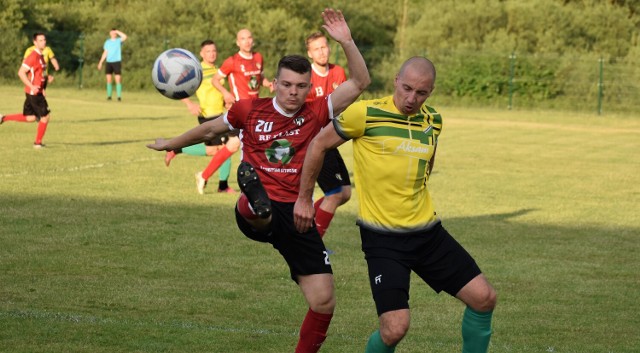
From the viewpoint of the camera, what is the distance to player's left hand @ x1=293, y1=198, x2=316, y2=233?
20.7ft

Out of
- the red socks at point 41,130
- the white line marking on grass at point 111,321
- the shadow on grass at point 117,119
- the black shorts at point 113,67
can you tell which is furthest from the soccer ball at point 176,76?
the black shorts at point 113,67

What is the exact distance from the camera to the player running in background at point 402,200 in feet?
20.3

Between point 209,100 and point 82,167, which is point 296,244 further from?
point 82,167

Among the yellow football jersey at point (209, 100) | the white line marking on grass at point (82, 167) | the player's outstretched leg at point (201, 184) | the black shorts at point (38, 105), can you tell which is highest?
the yellow football jersey at point (209, 100)

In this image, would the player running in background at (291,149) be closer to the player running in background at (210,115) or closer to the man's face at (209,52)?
the player running in background at (210,115)

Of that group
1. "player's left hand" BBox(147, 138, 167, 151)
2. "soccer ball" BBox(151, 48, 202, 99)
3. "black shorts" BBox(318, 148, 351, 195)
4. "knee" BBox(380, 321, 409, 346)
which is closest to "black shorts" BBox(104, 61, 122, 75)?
"black shorts" BBox(318, 148, 351, 195)

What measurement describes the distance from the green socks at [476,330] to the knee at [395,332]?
0.48 metres

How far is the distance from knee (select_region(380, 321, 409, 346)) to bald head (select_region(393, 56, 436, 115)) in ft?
4.04

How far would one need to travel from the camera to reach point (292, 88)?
21.8 ft

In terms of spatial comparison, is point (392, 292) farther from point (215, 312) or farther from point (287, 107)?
point (215, 312)

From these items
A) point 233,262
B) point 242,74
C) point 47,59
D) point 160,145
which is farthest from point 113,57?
point 160,145

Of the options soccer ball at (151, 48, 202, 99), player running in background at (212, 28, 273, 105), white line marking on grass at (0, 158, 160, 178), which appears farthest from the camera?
white line marking on grass at (0, 158, 160, 178)

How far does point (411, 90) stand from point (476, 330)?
56.1 inches

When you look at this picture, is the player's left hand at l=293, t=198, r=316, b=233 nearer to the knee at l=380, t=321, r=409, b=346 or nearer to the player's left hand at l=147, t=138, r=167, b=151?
the knee at l=380, t=321, r=409, b=346
